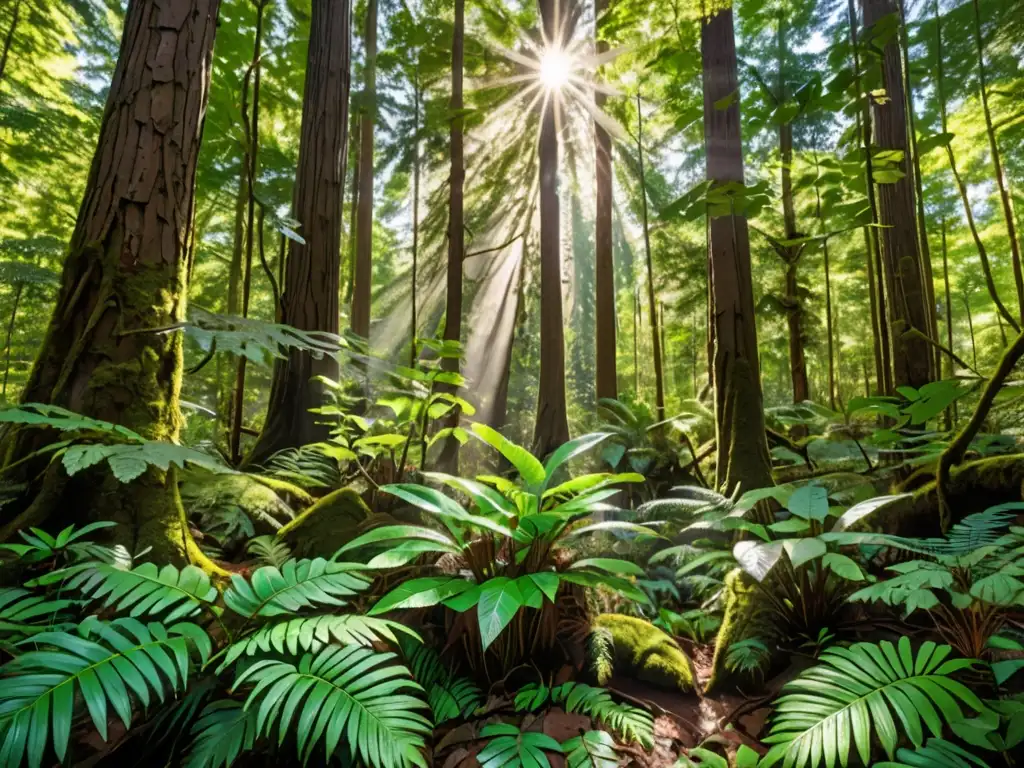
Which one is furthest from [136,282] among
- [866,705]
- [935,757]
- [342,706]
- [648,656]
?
[935,757]

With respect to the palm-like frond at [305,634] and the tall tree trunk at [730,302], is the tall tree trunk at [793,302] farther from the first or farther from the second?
the palm-like frond at [305,634]

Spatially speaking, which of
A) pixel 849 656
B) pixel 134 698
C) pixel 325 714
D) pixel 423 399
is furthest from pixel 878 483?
pixel 134 698

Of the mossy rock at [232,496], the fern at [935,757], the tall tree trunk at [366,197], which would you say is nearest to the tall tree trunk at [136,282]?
the mossy rock at [232,496]

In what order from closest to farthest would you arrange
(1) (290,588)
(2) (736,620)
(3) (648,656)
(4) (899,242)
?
(1) (290,588)
(3) (648,656)
(2) (736,620)
(4) (899,242)

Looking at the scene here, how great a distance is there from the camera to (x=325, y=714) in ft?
3.99

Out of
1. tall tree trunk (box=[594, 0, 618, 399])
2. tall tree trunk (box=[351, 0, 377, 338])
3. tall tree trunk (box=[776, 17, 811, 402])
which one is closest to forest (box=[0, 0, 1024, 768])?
tall tree trunk (box=[594, 0, 618, 399])

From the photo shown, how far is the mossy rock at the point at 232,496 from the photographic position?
8.87 feet

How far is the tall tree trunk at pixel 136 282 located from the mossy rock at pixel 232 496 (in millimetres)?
417

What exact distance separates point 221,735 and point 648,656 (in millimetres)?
1657

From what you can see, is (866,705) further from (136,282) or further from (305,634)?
(136,282)

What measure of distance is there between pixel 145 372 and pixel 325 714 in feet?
6.51

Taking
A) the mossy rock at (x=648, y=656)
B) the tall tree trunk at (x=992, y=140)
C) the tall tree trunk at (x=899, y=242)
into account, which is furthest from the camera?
the tall tree trunk at (x=899, y=242)

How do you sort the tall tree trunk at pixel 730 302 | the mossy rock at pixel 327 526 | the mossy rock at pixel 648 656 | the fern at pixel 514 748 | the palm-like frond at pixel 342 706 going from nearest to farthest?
1. the palm-like frond at pixel 342 706
2. the fern at pixel 514 748
3. the mossy rock at pixel 648 656
4. the mossy rock at pixel 327 526
5. the tall tree trunk at pixel 730 302

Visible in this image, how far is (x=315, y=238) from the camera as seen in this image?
5.02m
